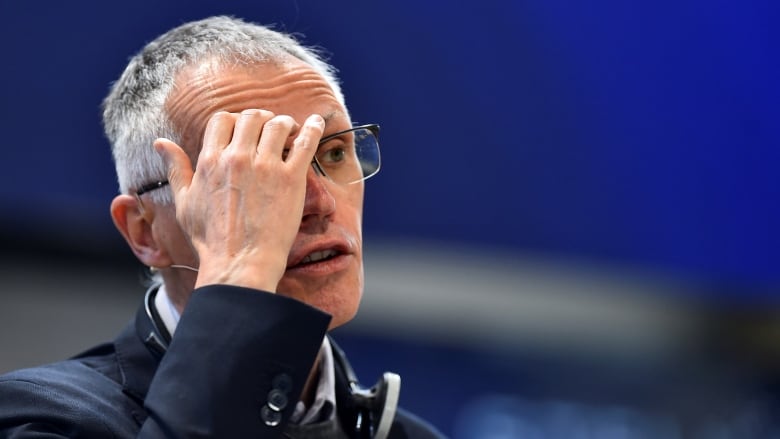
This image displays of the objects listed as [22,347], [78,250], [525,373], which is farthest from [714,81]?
[22,347]

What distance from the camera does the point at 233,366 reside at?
3.84 ft

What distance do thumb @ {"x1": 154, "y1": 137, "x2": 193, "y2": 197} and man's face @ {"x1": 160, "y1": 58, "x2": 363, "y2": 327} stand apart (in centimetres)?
10

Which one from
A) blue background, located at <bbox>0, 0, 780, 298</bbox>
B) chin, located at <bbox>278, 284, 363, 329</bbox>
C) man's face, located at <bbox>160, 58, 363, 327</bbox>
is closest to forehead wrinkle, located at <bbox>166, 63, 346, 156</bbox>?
man's face, located at <bbox>160, 58, 363, 327</bbox>

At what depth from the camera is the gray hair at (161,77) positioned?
1.55 metres

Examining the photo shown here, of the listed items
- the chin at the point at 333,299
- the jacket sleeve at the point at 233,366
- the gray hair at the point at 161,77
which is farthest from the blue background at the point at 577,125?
the jacket sleeve at the point at 233,366

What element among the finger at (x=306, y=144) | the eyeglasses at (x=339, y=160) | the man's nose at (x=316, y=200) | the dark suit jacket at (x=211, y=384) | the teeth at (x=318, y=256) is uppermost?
the finger at (x=306, y=144)

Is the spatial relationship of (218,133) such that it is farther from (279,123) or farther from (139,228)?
(139,228)

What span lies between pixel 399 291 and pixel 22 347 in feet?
3.96

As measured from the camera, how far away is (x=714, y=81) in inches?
133

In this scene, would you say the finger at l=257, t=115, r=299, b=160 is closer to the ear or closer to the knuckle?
the knuckle

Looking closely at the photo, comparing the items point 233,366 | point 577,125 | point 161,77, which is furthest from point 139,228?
point 577,125

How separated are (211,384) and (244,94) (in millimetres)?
515

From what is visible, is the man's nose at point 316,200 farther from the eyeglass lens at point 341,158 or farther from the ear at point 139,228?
the ear at point 139,228

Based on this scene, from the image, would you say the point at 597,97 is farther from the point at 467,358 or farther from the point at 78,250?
the point at 78,250
